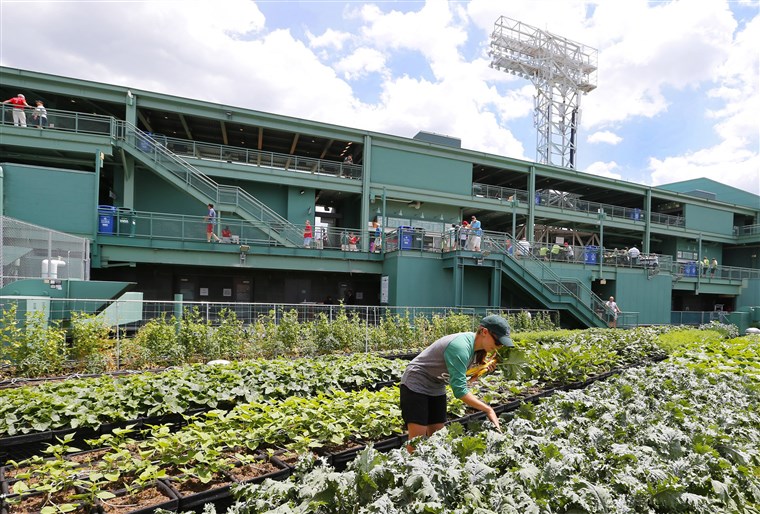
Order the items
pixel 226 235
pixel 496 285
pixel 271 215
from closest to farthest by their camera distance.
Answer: pixel 226 235 → pixel 496 285 → pixel 271 215

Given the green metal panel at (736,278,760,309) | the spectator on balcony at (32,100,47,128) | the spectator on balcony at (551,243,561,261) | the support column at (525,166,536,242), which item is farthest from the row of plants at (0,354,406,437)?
the green metal panel at (736,278,760,309)

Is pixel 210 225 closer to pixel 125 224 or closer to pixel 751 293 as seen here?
pixel 125 224

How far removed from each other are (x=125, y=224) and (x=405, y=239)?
1121 cm

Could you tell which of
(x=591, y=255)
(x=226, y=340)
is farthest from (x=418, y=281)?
(x=591, y=255)

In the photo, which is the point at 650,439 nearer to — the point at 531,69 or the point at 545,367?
the point at 545,367

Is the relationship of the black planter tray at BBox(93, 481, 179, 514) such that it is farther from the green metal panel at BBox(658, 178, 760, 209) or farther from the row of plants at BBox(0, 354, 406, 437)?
the green metal panel at BBox(658, 178, 760, 209)

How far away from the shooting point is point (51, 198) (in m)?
16.2

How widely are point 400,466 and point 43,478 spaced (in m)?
3.04

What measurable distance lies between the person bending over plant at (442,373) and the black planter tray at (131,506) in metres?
1.89

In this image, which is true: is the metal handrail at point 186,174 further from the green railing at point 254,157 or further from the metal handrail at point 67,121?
the green railing at point 254,157

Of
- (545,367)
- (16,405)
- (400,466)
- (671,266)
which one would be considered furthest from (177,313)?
(671,266)

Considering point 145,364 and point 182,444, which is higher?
point 182,444

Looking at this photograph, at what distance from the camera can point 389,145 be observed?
79.9 feet

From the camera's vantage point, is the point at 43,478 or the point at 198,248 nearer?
the point at 43,478
